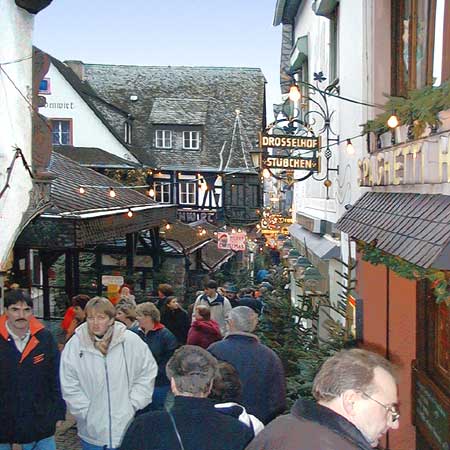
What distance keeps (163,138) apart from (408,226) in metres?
29.5

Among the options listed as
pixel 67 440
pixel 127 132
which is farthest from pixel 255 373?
pixel 127 132

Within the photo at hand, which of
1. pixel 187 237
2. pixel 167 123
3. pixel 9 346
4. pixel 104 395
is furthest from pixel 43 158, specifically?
pixel 167 123

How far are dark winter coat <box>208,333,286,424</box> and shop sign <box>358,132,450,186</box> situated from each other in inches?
72.3

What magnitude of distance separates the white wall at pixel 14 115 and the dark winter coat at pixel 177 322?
6.85 ft

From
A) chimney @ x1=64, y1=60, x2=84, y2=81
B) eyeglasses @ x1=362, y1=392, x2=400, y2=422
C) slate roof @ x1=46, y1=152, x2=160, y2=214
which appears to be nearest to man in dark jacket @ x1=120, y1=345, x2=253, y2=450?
eyeglasses @ x1=362, y1=392, x2=400, y2=422

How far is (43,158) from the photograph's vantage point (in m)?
8.56

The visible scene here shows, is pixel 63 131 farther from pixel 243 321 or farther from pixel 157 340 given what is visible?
pixel 243 321

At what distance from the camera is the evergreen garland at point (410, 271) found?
4293 mm

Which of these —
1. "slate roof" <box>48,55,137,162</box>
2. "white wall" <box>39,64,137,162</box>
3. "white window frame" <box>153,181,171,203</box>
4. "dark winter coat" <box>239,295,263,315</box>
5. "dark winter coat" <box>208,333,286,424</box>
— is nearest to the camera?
"dark winter coat" <box>208,333,286,424</box>

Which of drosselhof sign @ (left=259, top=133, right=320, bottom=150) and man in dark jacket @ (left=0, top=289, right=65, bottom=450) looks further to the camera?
drosselhof sign @ (left=259, top=133, right=320, bottom=150)

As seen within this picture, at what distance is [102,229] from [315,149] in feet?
12.5

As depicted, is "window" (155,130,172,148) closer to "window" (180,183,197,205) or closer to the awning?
"window" (180,183,197,205)

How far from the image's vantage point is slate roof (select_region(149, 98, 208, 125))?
34.3 metres

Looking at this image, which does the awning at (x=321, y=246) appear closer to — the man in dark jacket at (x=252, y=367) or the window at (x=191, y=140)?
the man in dark jacket at (x=252, y=367)
